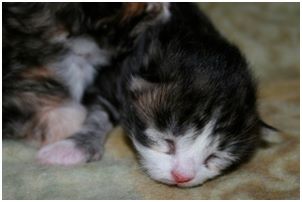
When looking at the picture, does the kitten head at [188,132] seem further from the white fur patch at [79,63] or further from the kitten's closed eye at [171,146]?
the white fur patch at [79,63]

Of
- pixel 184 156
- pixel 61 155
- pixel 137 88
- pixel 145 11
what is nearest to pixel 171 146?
pixel 184 156

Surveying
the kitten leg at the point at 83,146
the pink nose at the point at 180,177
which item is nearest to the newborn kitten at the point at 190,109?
the pink nose at the point at 180,177

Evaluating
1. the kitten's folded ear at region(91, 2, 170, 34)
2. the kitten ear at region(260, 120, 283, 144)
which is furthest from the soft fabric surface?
the kitten's folded ear at region(91, 2, 170, 34)

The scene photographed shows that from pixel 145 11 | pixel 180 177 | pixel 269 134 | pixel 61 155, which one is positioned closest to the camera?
pixel 180 177

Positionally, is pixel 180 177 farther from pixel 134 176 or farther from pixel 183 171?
pixel 134 176

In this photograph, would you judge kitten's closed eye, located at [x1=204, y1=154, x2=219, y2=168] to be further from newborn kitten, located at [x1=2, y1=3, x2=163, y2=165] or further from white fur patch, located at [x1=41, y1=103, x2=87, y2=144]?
white fur patch, located at [x1=41, y1=103, x2=87, y2=144]

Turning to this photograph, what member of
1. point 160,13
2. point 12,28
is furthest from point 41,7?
point 160,13
